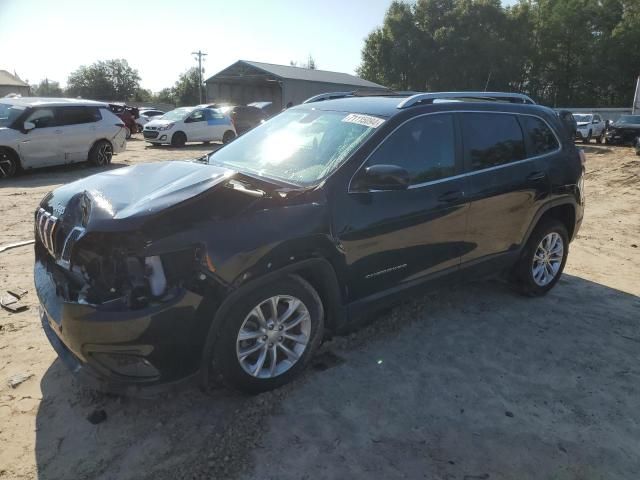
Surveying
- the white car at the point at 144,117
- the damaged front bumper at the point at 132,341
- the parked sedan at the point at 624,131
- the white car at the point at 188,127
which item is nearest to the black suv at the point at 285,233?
the damaged front bumper at the point at 132,341

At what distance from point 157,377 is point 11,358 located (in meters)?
1.56

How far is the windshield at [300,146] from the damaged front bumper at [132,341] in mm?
1174

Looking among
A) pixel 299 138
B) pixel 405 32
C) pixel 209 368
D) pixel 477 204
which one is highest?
pixel 405 32

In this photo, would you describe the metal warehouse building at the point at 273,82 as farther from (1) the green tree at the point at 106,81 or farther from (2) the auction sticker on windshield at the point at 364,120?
(1) the green tree at the point at 106,81

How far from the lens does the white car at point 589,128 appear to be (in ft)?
80.6

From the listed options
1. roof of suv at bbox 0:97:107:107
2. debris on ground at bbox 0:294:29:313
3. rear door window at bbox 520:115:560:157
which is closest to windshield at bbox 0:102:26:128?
roof of suv at bbox 0:97:107:107

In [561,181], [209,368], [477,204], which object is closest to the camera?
[209,368]

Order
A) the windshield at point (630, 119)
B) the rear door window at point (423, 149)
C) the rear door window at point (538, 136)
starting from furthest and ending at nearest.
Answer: the windshield at point (630, 119) → the rear door window at point (538, 136) → the rear door window at point (423, 149)

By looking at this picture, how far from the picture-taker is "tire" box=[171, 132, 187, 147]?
1791 centimetres

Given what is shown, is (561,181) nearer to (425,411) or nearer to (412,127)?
(412,127)

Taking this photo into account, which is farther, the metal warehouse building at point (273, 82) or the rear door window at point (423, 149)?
the metal warehouse building at point (273, 82)

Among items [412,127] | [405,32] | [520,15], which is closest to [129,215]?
[412,127]

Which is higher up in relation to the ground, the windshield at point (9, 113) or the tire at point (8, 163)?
the windshield at point (9, 113)

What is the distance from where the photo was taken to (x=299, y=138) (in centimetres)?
361
